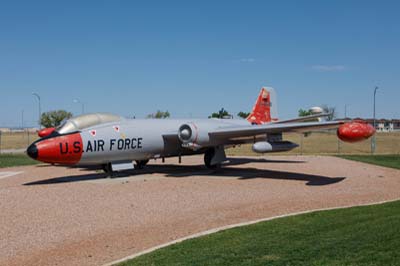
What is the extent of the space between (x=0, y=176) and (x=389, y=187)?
1528 centimetres

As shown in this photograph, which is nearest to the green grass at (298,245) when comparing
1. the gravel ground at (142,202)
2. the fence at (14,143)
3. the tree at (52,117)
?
the gravel ground at (142,202)

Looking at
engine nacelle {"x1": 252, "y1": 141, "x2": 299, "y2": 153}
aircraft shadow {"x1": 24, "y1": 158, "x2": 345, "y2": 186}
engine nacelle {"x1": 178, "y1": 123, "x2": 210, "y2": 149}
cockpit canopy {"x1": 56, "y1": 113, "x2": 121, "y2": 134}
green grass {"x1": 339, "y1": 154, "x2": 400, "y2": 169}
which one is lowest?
green grass {"x1": 339, "y1": 154, "x2": 400, "y2": 169}

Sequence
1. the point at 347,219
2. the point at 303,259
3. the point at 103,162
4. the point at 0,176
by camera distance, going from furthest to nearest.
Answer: the point at 0,176 → the point at 103,162 → the point at 347,219 → the point at 303,259

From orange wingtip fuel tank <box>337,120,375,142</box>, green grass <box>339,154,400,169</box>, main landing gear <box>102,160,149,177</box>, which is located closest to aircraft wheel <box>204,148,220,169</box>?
main landing gear <box>102,160,149,177</box>

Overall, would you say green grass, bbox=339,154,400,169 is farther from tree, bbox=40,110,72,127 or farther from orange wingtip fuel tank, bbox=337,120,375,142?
tree, bbox=40,110,72,127

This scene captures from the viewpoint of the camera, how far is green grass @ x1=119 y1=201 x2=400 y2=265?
6074 mm

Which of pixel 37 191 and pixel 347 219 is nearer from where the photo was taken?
pixel 347 219

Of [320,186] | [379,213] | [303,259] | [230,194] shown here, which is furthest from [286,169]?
[303,259]

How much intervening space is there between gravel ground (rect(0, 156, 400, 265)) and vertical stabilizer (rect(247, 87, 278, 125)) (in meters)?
5.02

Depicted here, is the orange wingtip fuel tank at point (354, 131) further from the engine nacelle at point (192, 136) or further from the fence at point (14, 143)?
the fence at point (14, 143)

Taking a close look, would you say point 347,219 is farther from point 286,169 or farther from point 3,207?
point 286,169

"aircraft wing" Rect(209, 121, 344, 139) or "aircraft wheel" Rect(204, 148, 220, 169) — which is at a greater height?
"aircraft wing" Rect(209, 121, 344, 139)

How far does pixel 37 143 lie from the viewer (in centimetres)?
1440

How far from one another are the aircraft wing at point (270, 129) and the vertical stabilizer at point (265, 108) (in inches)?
270
